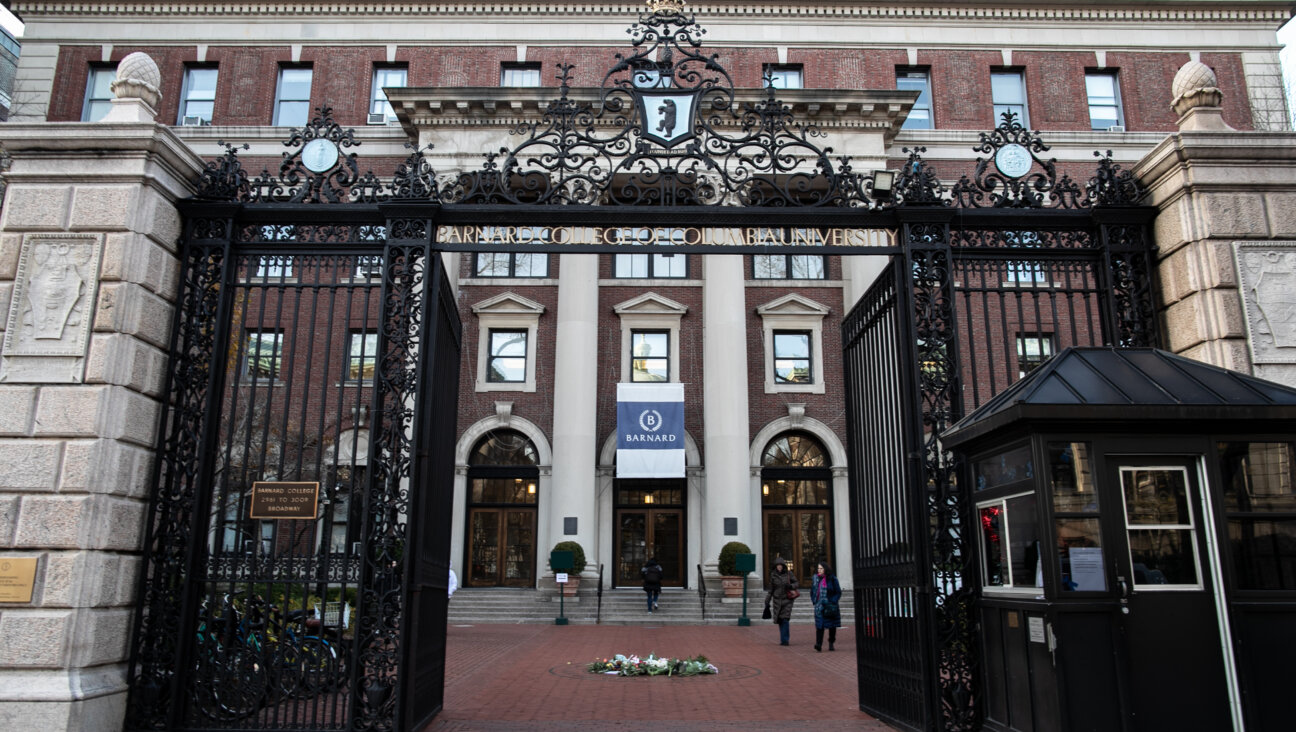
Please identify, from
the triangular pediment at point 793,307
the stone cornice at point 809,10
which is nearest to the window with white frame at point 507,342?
the triangular pediment at point 793,307

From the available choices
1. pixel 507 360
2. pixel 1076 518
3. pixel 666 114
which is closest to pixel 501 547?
pixel 507 360

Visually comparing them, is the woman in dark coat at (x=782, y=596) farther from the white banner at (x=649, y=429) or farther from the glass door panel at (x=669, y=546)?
the glass door panel at (x=669, y=546)

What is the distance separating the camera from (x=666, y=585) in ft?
99.6

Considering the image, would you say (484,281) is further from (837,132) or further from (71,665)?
(71,665)

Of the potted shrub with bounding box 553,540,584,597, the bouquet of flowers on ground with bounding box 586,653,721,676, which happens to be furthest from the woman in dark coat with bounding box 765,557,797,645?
the potted shrub with bounding box 553,540,584,597

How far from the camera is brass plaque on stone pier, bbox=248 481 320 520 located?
7938 mm

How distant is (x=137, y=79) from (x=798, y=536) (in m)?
25.1

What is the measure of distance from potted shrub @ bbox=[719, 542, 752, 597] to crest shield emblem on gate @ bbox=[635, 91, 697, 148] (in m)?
19.4

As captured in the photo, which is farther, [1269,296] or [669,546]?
[669,546]

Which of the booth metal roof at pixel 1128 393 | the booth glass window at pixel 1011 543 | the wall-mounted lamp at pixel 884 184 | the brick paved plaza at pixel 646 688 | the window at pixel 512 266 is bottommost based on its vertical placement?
the brick paved plaza at pixel 646 688

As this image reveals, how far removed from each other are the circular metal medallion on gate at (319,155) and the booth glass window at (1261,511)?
26.1ft

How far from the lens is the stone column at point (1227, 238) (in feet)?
26.7

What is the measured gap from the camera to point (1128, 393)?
683 centimetres

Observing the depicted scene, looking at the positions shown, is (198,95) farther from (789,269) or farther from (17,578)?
(17,578)
